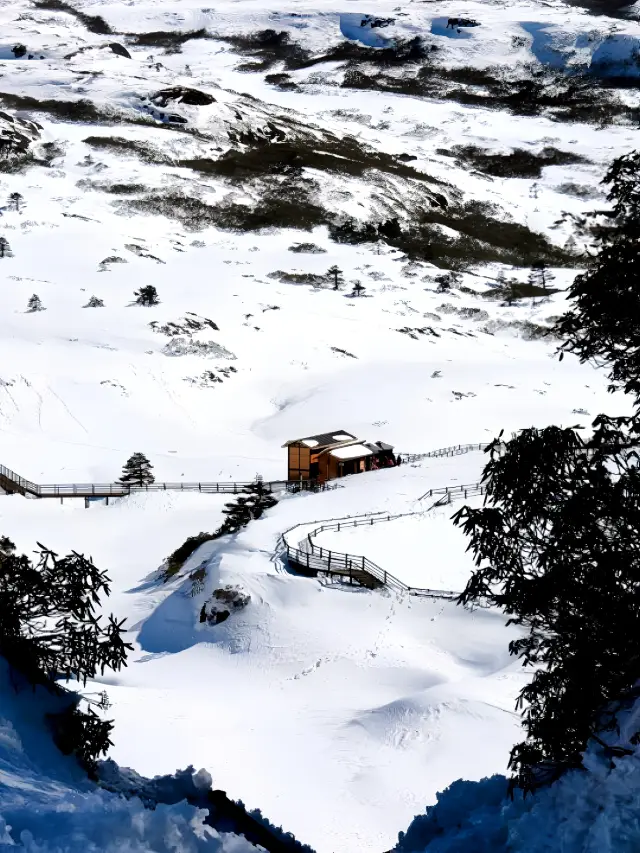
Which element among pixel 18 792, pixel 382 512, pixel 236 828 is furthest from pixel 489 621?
pixel 18 792

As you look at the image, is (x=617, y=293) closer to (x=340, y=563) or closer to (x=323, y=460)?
(x=340, y=563)

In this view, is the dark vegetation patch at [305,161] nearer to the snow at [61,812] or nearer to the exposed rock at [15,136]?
the exposed rock at [15,136]

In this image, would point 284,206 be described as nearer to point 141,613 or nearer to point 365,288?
point 365,288

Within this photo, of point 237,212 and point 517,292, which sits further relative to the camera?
point 237,212

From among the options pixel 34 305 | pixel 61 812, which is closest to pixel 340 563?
pixel 61 812

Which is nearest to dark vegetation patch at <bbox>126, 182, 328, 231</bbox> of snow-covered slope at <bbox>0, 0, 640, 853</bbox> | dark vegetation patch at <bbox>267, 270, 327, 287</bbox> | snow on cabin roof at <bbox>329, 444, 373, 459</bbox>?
snow-covered slope at <bbox>0, 0, 640, 853</bbox>
